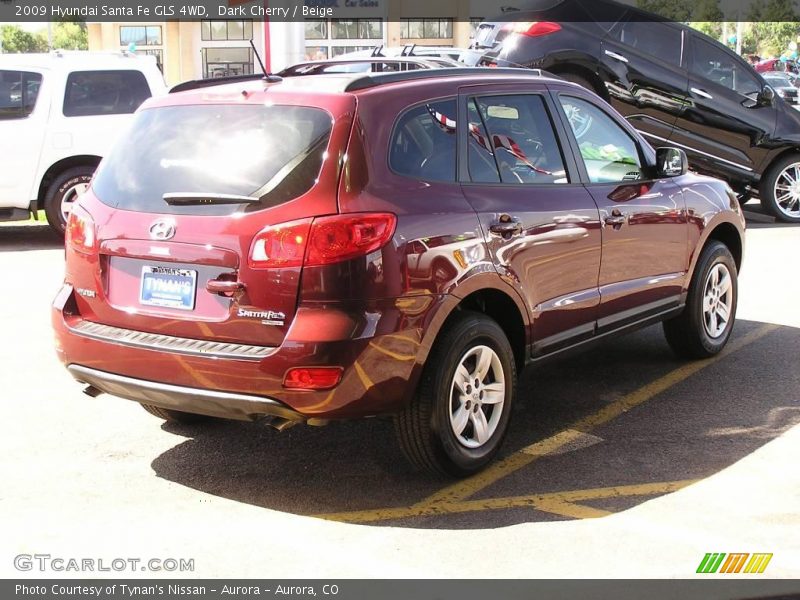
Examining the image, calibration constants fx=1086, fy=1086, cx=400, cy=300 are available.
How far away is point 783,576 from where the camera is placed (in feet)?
12.9

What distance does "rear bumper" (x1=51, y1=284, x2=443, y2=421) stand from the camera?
14.0 ft

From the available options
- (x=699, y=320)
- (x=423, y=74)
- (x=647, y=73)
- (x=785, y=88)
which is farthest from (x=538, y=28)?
(x=785, y=88)

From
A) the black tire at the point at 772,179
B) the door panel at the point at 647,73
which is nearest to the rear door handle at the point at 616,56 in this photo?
the door panel at the point at 647,73

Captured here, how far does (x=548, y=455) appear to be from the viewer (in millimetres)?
5258

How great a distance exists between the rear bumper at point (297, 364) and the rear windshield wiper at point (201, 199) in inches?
21.1

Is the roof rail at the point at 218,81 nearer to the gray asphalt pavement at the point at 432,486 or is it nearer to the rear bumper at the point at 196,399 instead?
the rear bumper at the point at 196,399

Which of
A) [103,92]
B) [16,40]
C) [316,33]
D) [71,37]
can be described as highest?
[103,92]

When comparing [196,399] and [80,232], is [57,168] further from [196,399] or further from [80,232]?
[196,399]

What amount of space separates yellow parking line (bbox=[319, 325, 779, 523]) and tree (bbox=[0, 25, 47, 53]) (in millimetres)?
99238

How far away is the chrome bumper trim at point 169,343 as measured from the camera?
4320 mm

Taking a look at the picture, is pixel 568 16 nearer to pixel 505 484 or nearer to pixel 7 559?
pixel 505 484

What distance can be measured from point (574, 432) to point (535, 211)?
3.97ft

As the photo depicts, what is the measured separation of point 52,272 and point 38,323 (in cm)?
228

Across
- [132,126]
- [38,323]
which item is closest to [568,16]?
[38,323]
